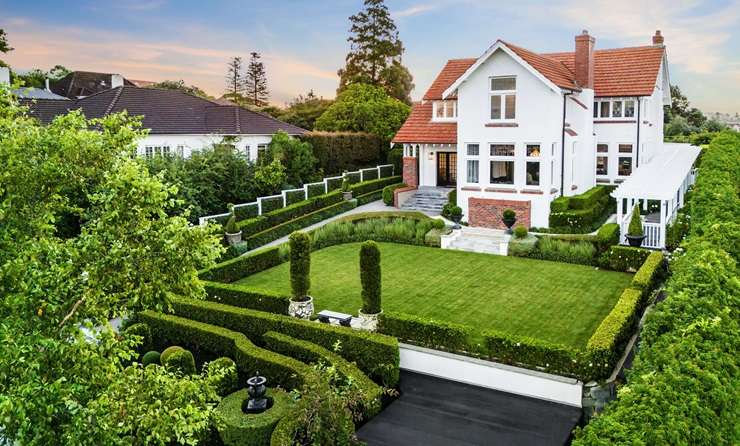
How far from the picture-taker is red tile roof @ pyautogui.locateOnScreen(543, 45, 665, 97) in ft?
111

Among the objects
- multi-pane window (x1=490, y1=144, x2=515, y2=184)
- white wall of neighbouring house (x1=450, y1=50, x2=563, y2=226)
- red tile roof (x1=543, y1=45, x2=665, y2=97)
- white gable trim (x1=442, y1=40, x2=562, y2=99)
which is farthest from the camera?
red tile roof (x1=543, y1=45, x2=665, y2=97)

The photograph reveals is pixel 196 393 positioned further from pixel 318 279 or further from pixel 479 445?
pixel 318 279

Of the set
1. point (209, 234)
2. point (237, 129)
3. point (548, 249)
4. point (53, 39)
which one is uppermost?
point (53, 39)

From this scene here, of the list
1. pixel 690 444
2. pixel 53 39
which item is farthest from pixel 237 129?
pixel 690 444

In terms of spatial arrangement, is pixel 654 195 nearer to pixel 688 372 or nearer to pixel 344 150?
pixel 688 372

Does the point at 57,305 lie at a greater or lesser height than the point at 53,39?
lesser

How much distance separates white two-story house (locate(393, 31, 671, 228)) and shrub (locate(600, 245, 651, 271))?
553 centimetres

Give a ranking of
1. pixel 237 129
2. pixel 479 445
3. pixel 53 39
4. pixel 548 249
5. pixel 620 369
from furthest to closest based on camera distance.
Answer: pixel 237 129, pixel 53 39, pixel 548 249, pixel 620 369, pixel 479 445

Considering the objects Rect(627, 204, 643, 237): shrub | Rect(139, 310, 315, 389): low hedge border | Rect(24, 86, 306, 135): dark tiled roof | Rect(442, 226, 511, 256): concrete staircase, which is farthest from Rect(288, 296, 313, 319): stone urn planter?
Rect(24, 86, 306, 135): dark tiled roof

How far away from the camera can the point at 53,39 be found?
31469 mm

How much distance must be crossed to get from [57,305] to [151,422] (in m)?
1.80

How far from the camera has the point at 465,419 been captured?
44.0 ft

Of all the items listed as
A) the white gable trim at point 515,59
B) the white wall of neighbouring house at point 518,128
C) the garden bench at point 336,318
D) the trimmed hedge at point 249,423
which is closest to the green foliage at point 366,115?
the white wall of neighbouring house at point 518,128

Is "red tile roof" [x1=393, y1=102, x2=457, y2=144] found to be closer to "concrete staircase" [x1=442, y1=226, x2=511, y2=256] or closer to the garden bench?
"concrete staircase" [x1=442, y1=226, x2=511, y2=256]
